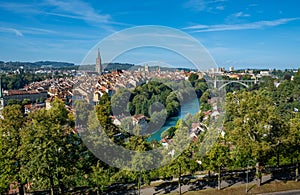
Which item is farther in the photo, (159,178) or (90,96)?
(90,96)

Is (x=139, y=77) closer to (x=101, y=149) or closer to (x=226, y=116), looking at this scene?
(x=226, y=116)

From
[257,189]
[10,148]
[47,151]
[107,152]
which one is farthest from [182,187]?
[10,148]

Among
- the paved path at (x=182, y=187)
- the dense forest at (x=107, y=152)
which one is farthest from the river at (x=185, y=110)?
the paved path at (x=182, y=187)

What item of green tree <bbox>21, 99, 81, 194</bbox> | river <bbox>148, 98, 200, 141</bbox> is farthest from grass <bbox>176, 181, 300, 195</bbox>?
river <bbox>148, 98, 200, 141</bbox>

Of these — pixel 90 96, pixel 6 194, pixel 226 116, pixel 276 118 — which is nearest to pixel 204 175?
pixel 226 116

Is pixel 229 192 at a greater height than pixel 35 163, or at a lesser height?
lesser

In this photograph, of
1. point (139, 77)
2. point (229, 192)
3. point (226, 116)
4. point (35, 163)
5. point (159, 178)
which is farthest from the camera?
point (139, 77)

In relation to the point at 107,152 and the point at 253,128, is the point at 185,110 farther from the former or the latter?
the point at 107,152

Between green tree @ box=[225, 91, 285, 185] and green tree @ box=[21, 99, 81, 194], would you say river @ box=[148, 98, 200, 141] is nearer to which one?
green tree @ box=[225, 91, 285, 185]

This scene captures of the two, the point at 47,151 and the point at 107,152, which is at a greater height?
the point at 47,151

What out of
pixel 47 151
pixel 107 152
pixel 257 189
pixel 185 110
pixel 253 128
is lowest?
pixel 257 189

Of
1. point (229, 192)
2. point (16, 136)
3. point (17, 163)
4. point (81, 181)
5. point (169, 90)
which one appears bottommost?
point (229, 192)
